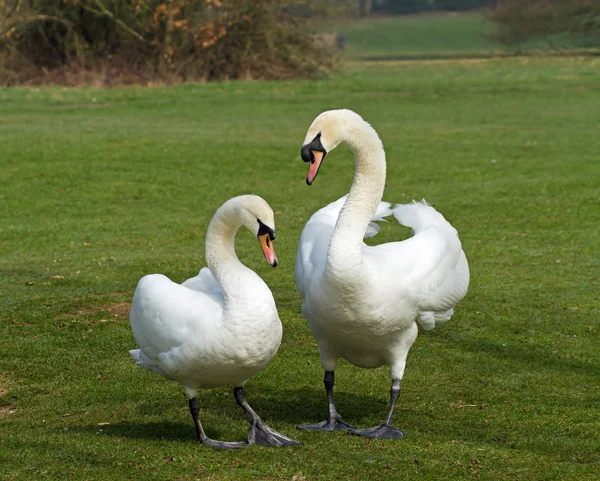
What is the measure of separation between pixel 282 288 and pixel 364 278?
4343 millimetres

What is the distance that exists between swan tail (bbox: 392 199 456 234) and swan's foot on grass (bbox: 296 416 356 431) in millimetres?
1330

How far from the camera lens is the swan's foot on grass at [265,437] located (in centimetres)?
544

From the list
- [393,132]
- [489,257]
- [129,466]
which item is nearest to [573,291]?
[489,257]

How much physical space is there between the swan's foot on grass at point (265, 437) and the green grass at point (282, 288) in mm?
89

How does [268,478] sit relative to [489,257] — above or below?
above

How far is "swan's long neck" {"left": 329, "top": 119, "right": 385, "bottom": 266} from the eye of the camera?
213 inches

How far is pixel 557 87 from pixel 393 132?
36.8 ft

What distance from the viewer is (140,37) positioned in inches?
1172

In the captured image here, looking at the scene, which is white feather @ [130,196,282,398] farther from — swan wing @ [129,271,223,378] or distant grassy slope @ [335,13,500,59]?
distant grassy slope @ [335,13,500,59]

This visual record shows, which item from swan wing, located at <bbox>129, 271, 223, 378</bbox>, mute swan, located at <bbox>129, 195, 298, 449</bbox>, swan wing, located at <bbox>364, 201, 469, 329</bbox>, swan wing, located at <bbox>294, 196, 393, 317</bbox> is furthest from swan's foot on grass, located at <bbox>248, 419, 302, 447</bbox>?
swan wing, located at <bbox>364, 201, 469, 329</bbox>

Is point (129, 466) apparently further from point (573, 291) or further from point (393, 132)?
point (393, 132)

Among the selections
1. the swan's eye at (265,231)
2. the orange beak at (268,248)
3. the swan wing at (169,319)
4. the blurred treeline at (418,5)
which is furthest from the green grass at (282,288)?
the blurred treeline at (418,5)

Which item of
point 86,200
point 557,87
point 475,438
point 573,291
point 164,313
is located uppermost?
point 164,313

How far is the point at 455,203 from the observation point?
1455cm
